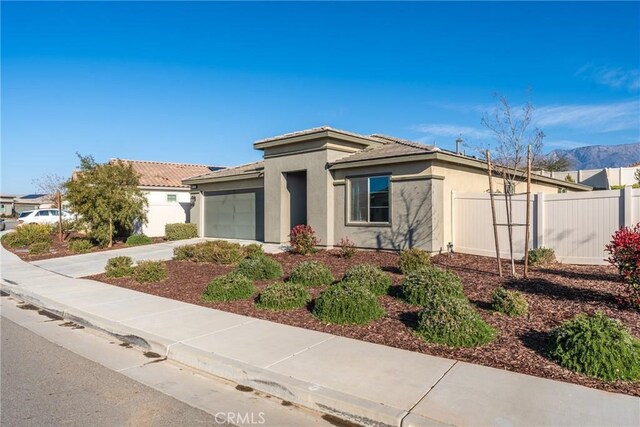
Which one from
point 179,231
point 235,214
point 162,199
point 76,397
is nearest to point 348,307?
point 76,397

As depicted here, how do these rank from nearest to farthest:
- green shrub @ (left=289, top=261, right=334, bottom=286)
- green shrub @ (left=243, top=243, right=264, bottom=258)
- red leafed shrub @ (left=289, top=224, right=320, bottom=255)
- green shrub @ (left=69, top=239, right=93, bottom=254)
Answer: green shrub @ (left=289, top=261, right=334, bottom=286) → green shrub @ (left=243, top=243, right=264, bottom=258) → red leafed shrub @ (left=289, top=224, right=320, bottom=255) → green shrub @ (left=69, top=239, right=93, bottom=254)

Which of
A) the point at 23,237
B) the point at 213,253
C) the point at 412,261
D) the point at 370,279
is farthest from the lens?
the point at 23,237

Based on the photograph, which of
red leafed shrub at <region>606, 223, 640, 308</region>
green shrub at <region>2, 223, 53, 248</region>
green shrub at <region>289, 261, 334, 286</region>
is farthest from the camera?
green shrub at <region>2, 223, 53, 248</region>

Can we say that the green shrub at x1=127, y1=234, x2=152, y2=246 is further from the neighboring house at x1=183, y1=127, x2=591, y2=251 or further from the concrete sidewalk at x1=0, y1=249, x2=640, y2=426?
the concrete sidewalk at x1=0, y1=249, x2=640, y2=426

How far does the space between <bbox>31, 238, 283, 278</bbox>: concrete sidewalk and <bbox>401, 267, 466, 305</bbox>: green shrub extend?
837 centimetres

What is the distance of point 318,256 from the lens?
46.5 ft

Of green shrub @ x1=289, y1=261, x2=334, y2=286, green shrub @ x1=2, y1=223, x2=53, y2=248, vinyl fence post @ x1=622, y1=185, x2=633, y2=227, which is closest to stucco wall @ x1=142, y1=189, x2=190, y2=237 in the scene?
green shrub @ x1=2, y1=223, x2=53, y2=248

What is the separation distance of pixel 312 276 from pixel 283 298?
1.77m

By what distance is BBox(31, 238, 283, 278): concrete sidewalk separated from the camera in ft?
44.8

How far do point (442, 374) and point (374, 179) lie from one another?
10273 millimetres

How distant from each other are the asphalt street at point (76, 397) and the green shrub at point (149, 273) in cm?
487

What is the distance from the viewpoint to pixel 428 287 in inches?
306

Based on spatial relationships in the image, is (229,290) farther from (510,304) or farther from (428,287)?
(510,304)

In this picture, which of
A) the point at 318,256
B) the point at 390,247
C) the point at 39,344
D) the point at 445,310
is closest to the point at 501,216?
the point at 390,247
